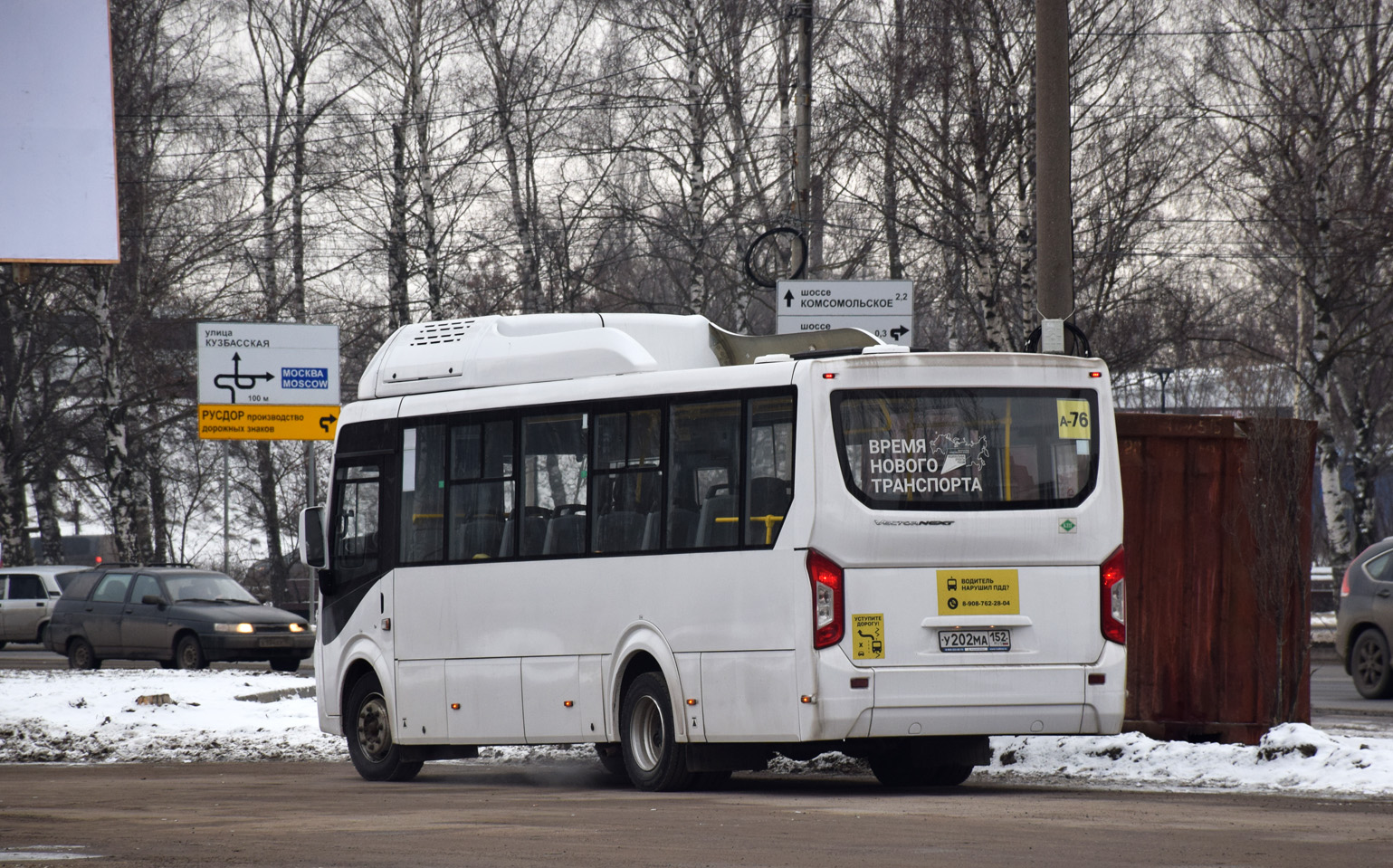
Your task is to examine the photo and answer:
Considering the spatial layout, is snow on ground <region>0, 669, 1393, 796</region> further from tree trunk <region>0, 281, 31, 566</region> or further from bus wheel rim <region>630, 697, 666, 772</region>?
tree trunk <region>0, 281, 31, 566</region>

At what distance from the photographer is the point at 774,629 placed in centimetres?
1125

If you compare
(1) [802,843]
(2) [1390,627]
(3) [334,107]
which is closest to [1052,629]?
(1) [802,843]

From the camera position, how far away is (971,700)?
11.1 metres

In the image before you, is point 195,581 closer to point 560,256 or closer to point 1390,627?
point 560,256

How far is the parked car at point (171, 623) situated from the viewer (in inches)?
1069

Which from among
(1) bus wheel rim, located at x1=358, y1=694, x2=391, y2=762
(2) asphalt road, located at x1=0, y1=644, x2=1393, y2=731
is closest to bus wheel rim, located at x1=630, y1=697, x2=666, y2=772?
(1) bus wheel rim, located at x1=358, y1=694, x2=391, y2=762

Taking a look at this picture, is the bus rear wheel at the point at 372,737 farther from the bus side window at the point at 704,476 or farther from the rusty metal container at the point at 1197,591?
the rusty metal container at the point at 1197,591

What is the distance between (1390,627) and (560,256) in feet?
59.2

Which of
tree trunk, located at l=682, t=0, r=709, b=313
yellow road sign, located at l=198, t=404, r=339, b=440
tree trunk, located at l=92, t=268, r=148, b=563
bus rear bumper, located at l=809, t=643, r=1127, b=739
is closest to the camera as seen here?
bus rear bumper, located at l=809, t=643, r=1127, b=739

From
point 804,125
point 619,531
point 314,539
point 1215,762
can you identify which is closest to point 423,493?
point 314,539

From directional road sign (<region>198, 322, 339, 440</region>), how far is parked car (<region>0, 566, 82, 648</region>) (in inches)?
430

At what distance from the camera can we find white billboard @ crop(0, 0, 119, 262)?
852 cm

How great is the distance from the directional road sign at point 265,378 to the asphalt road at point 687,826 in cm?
1465

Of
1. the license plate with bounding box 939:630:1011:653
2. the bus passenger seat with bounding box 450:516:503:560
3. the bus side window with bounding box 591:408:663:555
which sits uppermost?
the bus side window with bounding box 591:408:663:555
